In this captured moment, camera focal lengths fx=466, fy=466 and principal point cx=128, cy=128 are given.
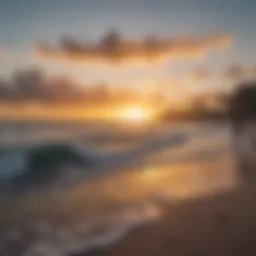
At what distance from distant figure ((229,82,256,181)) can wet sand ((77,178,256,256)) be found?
0.18ft

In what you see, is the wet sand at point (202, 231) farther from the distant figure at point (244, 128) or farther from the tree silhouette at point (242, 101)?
the tree silhouette at point (242, 101)

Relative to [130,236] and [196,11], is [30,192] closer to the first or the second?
[130,236]

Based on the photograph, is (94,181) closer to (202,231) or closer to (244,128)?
(202,231)

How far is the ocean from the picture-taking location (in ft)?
3.68

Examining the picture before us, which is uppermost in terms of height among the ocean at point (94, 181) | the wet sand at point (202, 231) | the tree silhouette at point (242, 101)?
the tree silhouette at point (242, 101)

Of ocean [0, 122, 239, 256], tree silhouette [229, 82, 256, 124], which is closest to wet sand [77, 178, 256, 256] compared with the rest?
ocean [0, 122, 239, 256]

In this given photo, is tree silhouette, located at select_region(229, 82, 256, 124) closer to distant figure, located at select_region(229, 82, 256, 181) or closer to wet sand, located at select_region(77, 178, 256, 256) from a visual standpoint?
distant figure, located at select_region(229, 82, 256, 181)

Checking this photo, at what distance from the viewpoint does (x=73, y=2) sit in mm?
1158

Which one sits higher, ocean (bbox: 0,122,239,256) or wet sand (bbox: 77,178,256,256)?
ocean (bbox: 0,122,239,256)

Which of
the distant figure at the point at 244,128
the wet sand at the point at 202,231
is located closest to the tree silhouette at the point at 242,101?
Answer: the distant figure at the point at 244,128

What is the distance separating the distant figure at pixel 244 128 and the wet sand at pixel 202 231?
0.18ft

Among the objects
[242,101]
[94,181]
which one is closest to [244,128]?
[242,101]

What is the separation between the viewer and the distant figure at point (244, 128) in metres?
1.17

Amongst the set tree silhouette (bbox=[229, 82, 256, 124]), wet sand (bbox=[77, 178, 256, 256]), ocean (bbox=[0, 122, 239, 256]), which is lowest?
wet sand (bbox=[77, 178, 256, 256])
